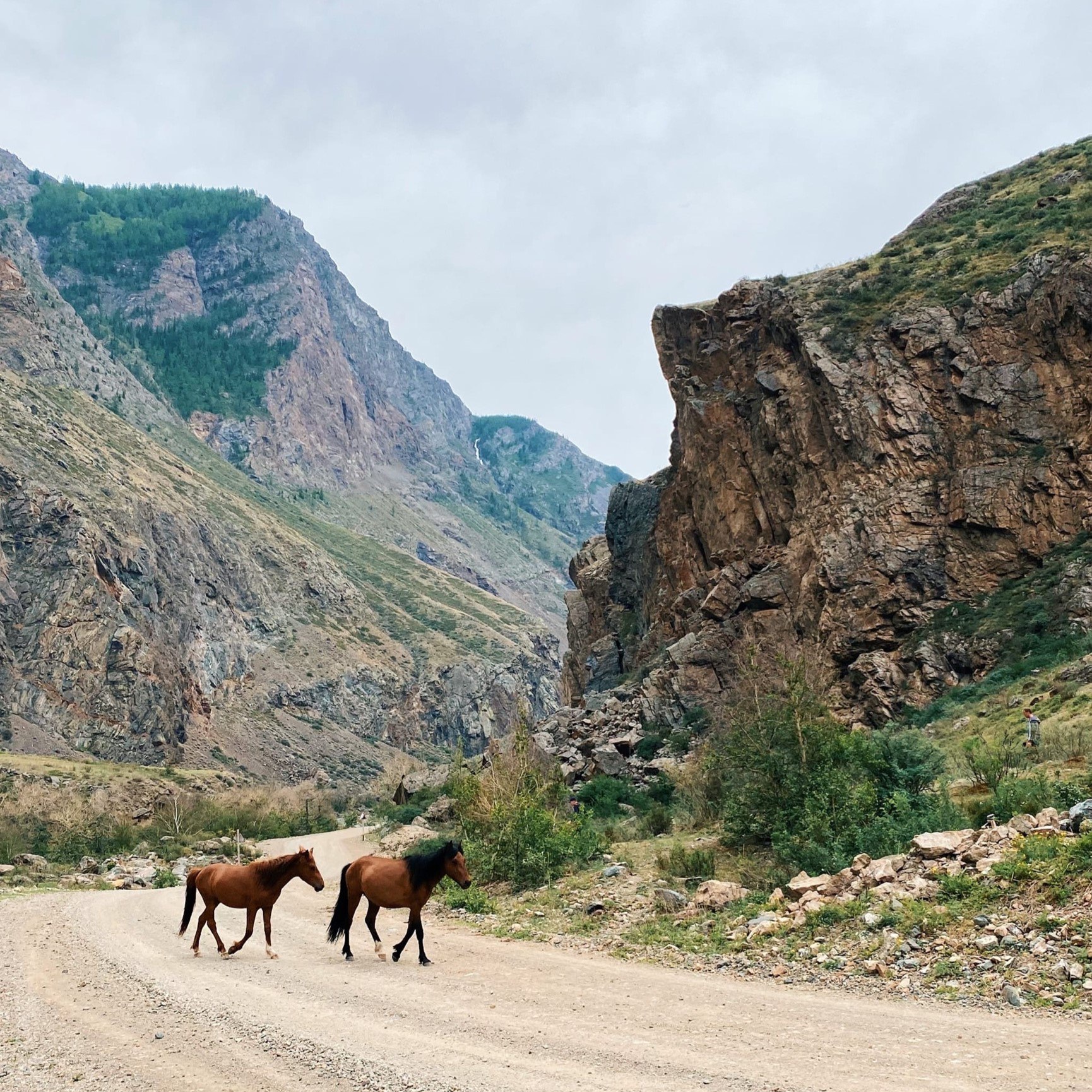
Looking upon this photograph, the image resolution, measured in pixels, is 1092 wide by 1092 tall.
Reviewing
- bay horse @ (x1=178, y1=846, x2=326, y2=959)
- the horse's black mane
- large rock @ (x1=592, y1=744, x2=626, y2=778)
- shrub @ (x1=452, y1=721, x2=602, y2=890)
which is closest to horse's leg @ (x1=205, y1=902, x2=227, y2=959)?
bay horse @ (x1=178, y1=846, x2=326, y2=959)

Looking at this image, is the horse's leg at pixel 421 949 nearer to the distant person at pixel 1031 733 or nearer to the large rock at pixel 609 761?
the distant person at pixel 1031 733

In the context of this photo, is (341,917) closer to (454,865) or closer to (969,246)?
(454,865)

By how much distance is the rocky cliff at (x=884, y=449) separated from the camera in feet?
111

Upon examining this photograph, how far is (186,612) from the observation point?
341ft

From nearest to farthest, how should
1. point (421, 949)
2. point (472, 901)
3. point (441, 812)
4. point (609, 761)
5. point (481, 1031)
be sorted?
point (481, 1031) → point (421, 949) → point (472, 901) → point (609, 761) → point (441, 812)

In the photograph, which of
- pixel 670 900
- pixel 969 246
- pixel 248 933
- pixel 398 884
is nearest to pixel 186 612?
pixel 969 246

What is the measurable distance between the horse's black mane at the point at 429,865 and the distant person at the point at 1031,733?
14.4 metres

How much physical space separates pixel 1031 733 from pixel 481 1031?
16.9m

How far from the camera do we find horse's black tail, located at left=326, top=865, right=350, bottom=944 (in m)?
11.2

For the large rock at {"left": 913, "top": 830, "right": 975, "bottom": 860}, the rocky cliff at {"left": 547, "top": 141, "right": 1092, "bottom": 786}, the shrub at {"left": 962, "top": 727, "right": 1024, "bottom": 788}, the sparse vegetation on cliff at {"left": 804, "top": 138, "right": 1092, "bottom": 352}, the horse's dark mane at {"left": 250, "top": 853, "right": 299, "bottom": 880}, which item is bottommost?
the horse's dark mane at {"left": 250, "top": 853, "right": 299, "bottom": 880}

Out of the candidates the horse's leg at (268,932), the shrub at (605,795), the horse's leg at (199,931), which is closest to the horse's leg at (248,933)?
the horse's leg at (268,932)

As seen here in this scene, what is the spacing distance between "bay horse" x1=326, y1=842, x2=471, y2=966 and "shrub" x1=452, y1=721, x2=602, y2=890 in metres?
6.28

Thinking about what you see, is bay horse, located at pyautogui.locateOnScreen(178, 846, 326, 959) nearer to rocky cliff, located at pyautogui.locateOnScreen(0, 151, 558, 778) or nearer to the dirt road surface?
the dirt road surface

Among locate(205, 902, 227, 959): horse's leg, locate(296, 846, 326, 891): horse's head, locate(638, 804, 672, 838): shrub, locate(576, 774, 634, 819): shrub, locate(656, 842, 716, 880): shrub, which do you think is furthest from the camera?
locate(576, 774, 634, 819): shrub
